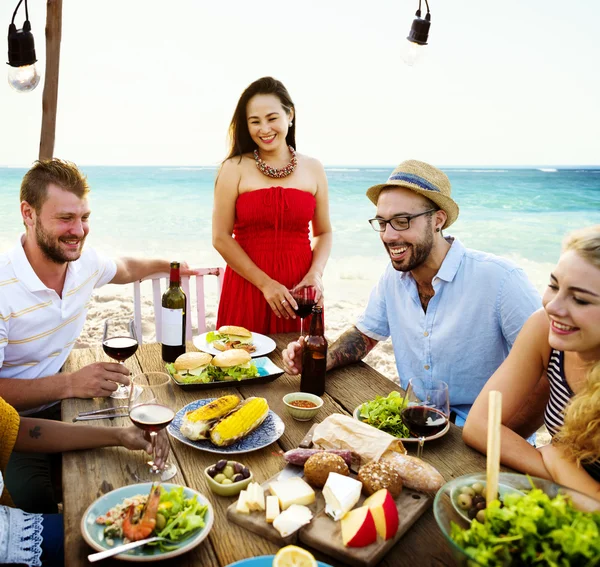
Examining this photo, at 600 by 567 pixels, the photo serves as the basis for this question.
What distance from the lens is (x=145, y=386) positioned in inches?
55.3

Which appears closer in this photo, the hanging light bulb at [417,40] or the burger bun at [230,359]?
the burger bun at [230,359]

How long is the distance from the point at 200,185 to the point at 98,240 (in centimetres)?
687

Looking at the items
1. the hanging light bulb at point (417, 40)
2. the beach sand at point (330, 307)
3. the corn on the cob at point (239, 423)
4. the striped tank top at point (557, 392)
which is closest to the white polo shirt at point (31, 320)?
the corn on the cob at point (239, 423)

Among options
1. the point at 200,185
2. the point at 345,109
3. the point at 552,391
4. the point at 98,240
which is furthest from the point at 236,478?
the point at 345,109

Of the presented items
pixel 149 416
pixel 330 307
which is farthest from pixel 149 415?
pixel 330 307

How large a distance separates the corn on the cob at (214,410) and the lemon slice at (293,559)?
67 cm

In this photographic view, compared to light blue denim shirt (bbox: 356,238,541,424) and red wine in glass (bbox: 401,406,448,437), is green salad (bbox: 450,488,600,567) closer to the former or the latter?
red wine in glass (bbox: 401,406,448,437)

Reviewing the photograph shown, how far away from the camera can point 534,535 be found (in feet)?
2.90

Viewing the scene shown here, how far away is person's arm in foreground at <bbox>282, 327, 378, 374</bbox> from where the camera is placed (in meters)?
2.12

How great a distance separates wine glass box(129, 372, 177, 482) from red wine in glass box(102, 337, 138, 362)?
1.74 feet

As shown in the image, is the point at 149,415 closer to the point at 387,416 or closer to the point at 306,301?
the point at 387,416

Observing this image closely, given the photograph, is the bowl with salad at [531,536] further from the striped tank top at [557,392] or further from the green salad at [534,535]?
the striped tank top at [557,392]

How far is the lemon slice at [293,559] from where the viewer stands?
0.96m

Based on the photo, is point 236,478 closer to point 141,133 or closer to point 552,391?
point 552,391
